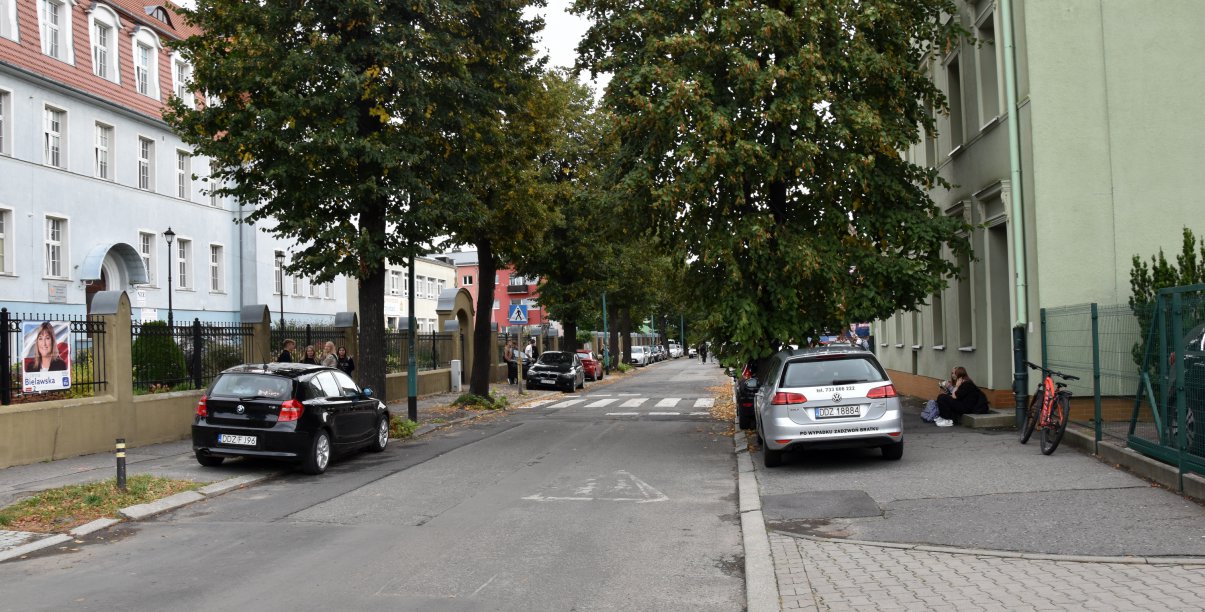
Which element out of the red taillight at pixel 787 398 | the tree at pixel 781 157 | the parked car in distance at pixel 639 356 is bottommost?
the parked car in distance at pixel 639 356

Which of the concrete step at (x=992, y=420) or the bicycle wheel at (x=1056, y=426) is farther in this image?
the concrete step at (x=992, y=420)

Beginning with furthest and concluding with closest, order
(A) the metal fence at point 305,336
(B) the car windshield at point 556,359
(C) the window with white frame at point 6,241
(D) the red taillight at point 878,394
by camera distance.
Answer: (B) the car windshield at point 556,359
(C) the window with white frame at point 6,241
(A) the metal fence at point 305,336
(D) the red taillight at point 878,394

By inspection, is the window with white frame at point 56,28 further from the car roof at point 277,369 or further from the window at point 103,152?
the car roof at point 277,369

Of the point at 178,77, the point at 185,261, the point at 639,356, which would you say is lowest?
the point at 639,356

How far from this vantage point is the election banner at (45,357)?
45.4 ft

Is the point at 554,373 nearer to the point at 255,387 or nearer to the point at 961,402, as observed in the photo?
the point at 961,402

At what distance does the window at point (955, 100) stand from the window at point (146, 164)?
28555 mm

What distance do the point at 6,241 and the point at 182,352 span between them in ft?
49.5

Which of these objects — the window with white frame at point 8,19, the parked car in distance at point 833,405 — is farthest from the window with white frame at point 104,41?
the parked car in distance at point 833,405

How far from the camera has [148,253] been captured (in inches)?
1451

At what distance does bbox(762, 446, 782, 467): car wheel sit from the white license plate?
6687mm

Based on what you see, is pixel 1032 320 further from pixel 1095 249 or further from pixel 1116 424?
pixel 1116 424

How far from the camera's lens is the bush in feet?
55.0

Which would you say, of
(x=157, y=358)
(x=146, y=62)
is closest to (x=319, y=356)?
(x=157, y=358)
